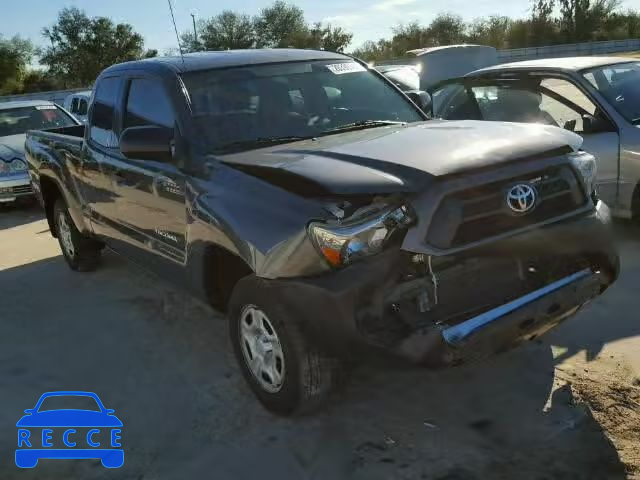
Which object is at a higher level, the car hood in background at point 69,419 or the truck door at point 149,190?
the truck door at point 149,190

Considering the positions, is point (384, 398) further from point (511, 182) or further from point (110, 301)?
point (110, 301)

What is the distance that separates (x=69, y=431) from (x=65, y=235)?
327cm

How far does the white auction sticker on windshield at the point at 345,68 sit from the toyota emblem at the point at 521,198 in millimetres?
1894

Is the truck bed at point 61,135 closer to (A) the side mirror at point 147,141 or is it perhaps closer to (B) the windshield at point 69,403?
(A) the side mirror at point 147,141

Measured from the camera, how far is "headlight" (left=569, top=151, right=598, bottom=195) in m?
3.40

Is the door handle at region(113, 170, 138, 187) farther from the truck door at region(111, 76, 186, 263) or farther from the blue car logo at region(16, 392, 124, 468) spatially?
the blue car logo at region(16, 392, 124, 468)

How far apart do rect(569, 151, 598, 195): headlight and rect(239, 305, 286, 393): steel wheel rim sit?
174 centimetres

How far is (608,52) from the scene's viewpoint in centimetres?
4231

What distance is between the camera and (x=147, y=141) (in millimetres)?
3699

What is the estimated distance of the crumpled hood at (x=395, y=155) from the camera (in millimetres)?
2941

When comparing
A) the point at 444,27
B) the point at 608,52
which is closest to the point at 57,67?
the point at 444,27

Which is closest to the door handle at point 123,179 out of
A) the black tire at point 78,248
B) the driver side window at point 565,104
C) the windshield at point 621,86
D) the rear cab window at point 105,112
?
the rear cab window at point 105,112

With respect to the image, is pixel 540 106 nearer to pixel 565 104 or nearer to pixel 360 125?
pixel 565 104

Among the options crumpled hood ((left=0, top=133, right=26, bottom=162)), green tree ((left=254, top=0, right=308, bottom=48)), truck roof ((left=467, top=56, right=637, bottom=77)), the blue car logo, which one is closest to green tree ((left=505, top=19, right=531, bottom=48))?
green tree ((left=254, top=0, right=308, bottom=48))
